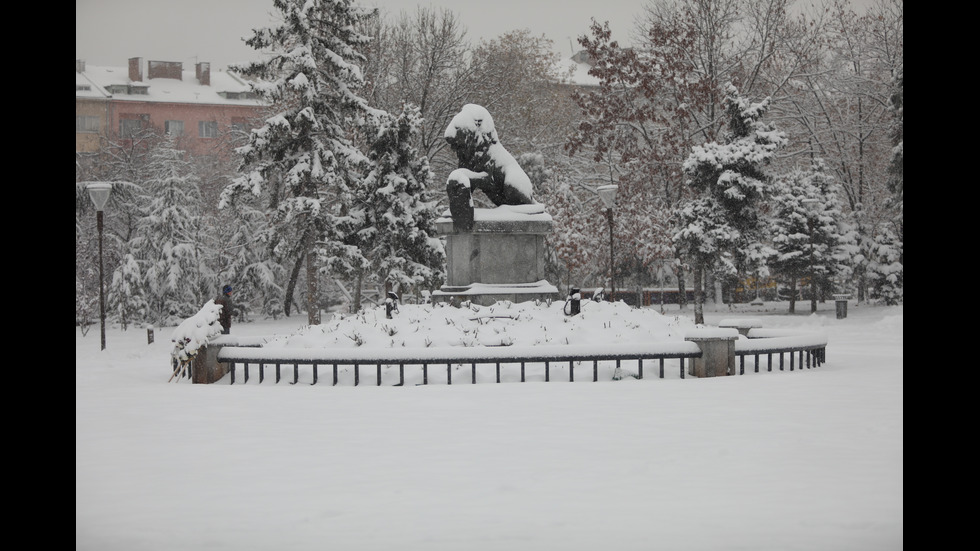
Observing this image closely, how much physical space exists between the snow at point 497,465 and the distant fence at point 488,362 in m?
0.25

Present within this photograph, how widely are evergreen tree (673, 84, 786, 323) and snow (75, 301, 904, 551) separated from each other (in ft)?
59.6

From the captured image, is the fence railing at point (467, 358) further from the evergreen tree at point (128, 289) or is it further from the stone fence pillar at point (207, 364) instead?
the evergreen tree at point (128, 289)

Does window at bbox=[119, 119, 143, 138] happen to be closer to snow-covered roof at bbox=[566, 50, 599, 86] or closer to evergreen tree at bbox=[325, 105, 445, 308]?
evergreen tree at bbox=[325, 105, 445, 308]

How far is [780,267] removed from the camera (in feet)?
126

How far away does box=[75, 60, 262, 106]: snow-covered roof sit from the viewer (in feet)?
190

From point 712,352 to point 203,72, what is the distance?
Result: 54341 mm

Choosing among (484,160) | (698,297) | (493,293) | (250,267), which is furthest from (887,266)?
(493,293)

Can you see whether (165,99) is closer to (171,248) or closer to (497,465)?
(171,248)

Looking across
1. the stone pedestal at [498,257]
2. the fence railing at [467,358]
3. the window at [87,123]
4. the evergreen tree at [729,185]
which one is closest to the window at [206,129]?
the window at [87,123]

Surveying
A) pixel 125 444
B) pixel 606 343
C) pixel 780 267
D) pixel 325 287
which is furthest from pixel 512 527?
pixel 325 287

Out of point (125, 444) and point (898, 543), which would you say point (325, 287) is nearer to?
point (125, 444)

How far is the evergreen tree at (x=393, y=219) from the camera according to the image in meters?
31.6

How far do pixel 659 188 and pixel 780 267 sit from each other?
579 cm

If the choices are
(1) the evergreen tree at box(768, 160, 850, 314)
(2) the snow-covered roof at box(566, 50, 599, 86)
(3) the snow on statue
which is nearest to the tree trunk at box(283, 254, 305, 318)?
(1) the evergreen tree at box(768, 160, 850, 314)
